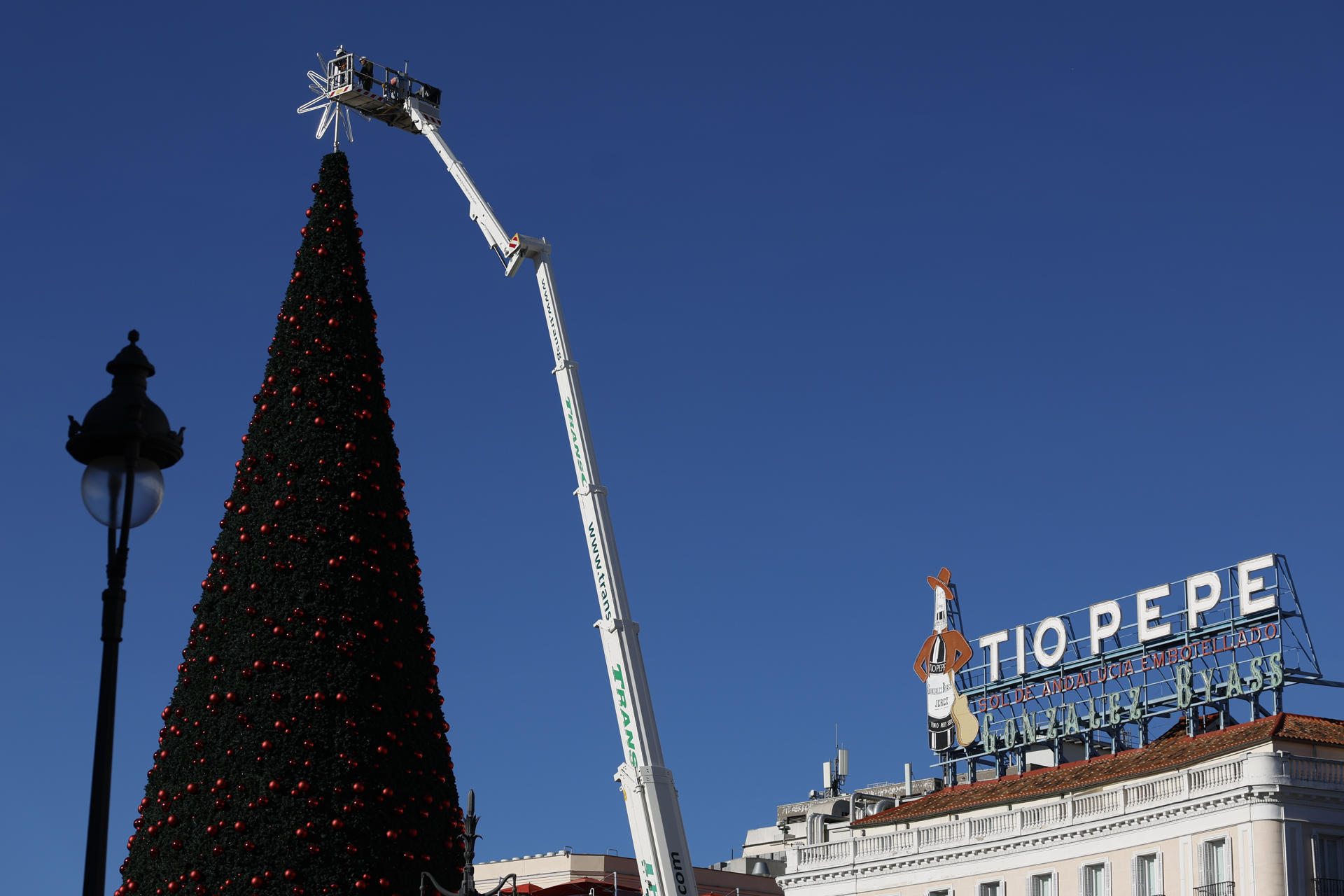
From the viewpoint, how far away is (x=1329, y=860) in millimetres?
48188

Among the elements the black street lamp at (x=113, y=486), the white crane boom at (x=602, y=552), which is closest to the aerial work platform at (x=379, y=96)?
the white crane boom at (x=602, y=552)

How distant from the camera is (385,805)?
869 inches

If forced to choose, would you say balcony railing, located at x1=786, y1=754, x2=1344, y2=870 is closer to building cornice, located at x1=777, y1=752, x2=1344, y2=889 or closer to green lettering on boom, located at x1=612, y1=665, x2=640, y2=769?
building cornice, located at x1=777, y1=752, x2=1344, y2=889

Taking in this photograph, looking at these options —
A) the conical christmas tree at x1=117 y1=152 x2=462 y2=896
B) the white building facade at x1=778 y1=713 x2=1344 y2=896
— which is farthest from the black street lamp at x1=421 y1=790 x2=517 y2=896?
the white building facade at x1=778 y1=713 x2=1344 y2=896

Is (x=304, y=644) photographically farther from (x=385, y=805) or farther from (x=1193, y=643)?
(x=1193, y=643)

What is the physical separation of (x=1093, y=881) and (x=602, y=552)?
28.0 metres

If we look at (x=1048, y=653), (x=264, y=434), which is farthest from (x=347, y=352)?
(x=1048, y=653)

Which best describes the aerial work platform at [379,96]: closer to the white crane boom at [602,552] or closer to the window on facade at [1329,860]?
the white crane boom at [602,552]

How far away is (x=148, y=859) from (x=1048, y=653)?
168 ft

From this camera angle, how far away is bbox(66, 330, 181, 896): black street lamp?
1089cm

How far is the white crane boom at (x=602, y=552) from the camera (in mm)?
31047

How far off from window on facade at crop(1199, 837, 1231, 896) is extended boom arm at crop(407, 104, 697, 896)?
2338cm

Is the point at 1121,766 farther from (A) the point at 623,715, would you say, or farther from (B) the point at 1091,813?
(A) the point at 623,715

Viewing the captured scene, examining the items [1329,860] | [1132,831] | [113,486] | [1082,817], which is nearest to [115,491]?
[113,486]
